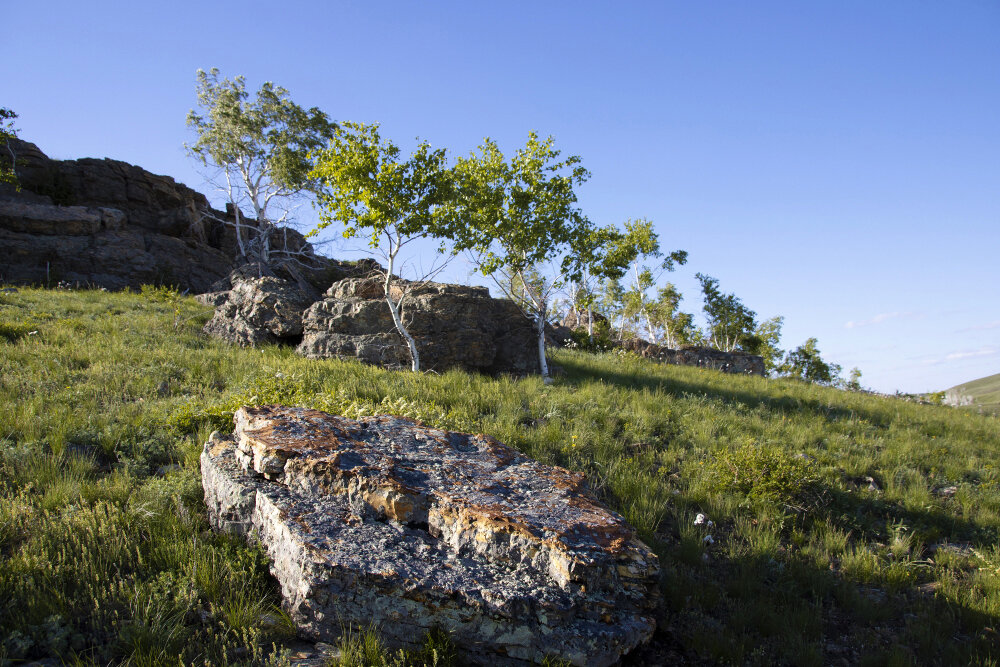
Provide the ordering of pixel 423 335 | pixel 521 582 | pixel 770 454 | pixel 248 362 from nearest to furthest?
pixel 521 582
pixel 770 454
pixel 248 362
pixel 423 335

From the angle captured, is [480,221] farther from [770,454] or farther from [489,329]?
[770,454]

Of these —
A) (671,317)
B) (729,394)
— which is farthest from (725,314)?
(729,394)

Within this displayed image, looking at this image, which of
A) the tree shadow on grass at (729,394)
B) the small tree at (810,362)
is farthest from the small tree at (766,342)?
the tree shadow on grass at (729,394)

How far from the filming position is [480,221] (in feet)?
49.1

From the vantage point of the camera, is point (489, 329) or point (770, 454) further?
point (489, 329)

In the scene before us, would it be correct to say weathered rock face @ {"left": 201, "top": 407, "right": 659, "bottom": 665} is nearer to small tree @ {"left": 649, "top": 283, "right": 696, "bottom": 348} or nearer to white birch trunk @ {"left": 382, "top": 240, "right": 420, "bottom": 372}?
white birch trunk @ {"left": 382, "top": 240, "right": 420, "bottom": 372}

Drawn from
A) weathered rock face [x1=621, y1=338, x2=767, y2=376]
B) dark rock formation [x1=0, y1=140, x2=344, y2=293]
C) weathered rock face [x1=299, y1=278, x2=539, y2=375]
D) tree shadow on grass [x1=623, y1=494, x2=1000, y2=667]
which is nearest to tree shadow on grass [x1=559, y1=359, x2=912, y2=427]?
weathered rock face [x1=299, y1=278, x2=539, y2=375]

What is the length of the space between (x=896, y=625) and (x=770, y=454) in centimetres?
281

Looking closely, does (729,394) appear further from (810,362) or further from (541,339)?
(810,362)

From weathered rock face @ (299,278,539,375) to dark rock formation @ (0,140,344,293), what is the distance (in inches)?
469

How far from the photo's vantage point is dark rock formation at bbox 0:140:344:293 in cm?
2142

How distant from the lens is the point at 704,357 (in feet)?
84.9

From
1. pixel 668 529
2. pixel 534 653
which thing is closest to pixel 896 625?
pixel 668 529

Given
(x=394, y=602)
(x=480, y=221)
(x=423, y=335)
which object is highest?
(x=480, y=221)
